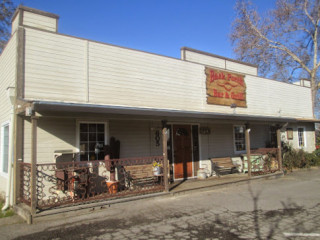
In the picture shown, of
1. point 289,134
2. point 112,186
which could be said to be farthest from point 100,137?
point 289,134

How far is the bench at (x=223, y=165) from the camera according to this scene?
10.8 m

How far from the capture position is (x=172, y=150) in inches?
393

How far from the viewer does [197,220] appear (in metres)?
5.57

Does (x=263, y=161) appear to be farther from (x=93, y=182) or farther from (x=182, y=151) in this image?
(x=93, y=182)

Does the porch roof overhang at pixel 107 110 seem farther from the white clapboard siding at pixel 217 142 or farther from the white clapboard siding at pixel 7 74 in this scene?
the white clapboard siding at pixel 7 74

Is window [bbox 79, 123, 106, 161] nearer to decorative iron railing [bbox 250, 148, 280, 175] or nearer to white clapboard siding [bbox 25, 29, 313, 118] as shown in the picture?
white clapboard siding [bbox 25, 29, 313, 118]

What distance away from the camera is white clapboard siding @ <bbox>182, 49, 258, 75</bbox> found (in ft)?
37.6

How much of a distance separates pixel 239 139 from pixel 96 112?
8093mm

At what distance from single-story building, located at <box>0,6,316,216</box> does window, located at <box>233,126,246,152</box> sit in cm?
5

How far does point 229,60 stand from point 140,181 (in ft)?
25.7

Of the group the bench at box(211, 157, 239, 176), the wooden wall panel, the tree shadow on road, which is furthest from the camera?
the bench at box(211, 157, 239, 176)

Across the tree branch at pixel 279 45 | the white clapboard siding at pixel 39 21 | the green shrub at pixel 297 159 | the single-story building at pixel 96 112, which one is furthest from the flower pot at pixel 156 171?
the tree branch at pixel 279 45

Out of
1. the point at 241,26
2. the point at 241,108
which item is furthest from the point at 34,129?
the point at 241,26

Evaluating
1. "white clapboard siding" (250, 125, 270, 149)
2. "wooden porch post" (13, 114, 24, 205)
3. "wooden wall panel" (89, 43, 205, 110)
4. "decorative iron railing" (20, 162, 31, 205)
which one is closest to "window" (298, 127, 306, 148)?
"white clapboard siding" (250, 125, 270, 149)
